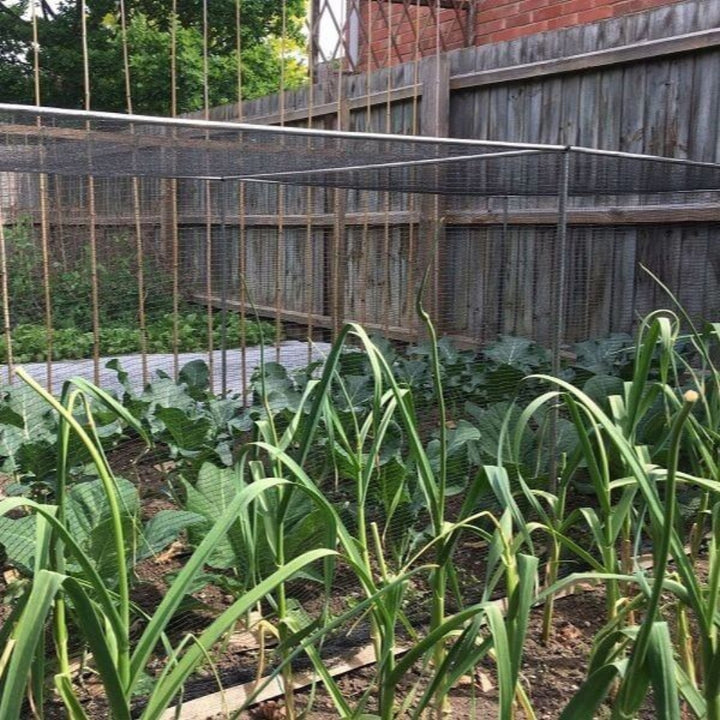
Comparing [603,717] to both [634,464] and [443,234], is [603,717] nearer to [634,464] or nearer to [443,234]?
[634,464]

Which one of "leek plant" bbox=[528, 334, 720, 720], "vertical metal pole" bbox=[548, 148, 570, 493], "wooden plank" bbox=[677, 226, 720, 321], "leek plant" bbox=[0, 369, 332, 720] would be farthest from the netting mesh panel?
"leek plant" bbox=[528, 334, 720, 720]

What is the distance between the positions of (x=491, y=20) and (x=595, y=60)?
144 inches

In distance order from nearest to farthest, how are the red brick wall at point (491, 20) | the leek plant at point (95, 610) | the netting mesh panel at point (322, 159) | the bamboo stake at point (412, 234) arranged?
the leek plant at point (95, 610), the netting mesh panel at point (322, 159), the bamboo stake at point (412, 234), the red brick wall at point (491, 20)

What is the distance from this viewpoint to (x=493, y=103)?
550 centimetres

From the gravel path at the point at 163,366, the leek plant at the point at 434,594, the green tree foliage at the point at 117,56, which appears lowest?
the gravel path at the point at 163,366

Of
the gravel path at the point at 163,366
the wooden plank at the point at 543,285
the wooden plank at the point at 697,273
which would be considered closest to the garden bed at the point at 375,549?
the wooden plank at the point at 697,273

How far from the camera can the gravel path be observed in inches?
201

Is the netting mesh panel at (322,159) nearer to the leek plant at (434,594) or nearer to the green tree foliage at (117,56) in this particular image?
the leek plant at (434,594)

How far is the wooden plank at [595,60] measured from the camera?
425 cm

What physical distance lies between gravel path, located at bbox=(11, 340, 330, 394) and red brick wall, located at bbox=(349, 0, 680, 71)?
2.34 meters

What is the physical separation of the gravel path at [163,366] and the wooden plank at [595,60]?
74.8 inches

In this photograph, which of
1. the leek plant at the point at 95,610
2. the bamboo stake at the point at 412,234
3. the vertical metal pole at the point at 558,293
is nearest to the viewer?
the leek plant at the point at 95,610

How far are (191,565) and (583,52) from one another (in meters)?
4.34

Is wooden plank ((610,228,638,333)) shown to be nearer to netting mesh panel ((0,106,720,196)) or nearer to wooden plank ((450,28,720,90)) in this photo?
wooden plank ((450,28,720,90))
